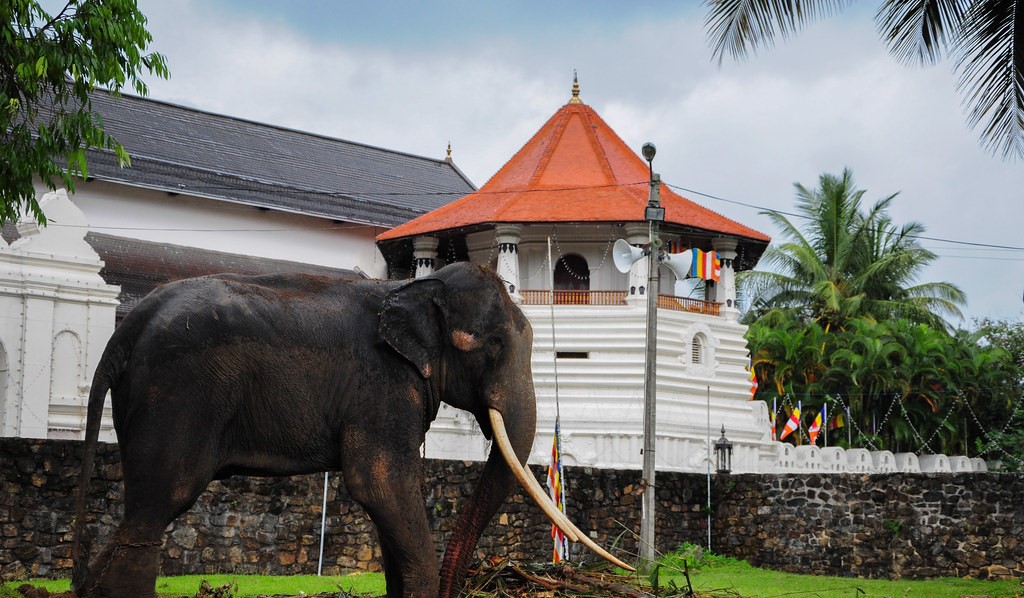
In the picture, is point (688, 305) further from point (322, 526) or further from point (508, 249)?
point (322, 526)

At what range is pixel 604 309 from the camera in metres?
29.9

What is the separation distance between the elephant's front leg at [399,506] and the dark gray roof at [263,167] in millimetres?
24632

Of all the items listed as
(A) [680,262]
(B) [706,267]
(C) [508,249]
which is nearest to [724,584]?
(A) [680,262]

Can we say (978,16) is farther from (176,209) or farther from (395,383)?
(176,209)

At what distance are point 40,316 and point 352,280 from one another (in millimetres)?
17217

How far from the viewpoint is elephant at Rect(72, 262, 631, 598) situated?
21.9ft

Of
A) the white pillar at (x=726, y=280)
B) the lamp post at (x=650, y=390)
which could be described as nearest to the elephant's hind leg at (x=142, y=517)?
the lamp post at (x=650, y=390)

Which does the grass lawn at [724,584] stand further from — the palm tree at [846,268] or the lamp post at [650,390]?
the palm tree at [846,268]

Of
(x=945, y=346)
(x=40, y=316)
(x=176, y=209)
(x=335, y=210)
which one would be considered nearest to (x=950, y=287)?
(x=945, y=346)

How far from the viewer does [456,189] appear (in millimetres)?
40781

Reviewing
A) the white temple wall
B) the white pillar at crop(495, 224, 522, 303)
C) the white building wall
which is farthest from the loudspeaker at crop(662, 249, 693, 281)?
the white temple wall

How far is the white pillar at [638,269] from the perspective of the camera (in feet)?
97.0

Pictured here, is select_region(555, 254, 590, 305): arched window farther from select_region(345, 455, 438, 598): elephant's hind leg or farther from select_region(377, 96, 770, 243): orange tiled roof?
select_region(345, 455, 438, 598): elephant's hind leg

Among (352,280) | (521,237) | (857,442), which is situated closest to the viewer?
(352,280)
